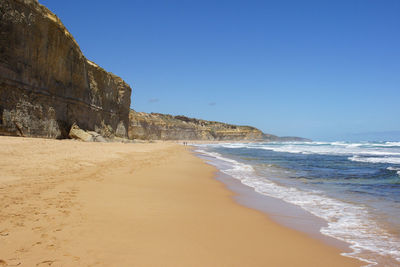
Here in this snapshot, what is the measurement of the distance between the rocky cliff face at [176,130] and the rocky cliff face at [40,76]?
76.3 feet

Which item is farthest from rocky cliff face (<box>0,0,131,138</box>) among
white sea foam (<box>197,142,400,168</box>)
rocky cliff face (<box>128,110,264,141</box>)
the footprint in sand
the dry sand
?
white sea foam (<box>197,142,400,168</box>)

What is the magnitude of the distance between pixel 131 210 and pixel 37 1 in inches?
826

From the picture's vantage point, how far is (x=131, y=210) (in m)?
4.61

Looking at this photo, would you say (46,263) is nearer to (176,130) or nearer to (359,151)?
(359,151)

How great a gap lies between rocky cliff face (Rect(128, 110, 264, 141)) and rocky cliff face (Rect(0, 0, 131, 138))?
23.3 meters

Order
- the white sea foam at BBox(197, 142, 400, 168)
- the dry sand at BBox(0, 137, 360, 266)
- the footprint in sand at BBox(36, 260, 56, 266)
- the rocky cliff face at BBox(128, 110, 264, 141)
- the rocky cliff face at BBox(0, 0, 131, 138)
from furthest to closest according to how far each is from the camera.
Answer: the rocky cliff face at BBox(128, 110, 264, 141) < the white sea foam at BBox(197, 142, 400, 168) < the rocky cliff face at BBox(0, 0, 131, 138) < the dry sand at BBox(0, 137, 360, 266) < the footprint in sand at BBox(36, 260, 56, 266)

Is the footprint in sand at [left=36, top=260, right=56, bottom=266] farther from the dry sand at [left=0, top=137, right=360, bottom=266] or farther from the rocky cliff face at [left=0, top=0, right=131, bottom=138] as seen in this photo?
the rocky cliff face at [left=0, top=0, right=131, bottom=138]

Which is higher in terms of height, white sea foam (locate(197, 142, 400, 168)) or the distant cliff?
the distant cliff

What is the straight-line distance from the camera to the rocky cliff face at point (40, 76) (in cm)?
1697

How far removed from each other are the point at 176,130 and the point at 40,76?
6842 cm

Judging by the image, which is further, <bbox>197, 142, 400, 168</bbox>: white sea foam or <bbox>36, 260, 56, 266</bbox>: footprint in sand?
<bbox>197, 142, 400, 168</bbox>: white sea foam

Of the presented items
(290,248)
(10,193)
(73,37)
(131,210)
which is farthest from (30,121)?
(290,248)

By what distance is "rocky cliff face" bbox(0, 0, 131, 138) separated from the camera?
55.7 ft

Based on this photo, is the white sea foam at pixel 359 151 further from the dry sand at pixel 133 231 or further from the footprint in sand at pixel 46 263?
the footprint in sand at pixel 46 263
